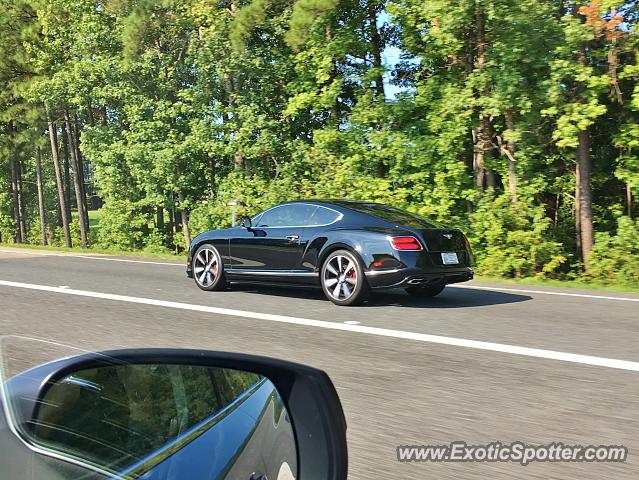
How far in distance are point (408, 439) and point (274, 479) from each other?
224 centimetres

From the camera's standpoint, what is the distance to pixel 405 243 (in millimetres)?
8117

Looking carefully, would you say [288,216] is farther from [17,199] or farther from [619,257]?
[17,199]

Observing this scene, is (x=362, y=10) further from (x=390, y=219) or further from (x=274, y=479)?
(x=274, y=479)

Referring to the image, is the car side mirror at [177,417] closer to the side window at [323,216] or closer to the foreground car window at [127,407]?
the foreground car window at [127,407]

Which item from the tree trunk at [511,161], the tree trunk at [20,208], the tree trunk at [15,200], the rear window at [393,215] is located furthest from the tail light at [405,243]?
the tree trunk at [20,208]

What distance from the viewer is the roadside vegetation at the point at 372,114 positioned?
595 inches

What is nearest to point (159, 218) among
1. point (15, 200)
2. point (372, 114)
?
point (372, 114)

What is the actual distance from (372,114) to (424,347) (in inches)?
537

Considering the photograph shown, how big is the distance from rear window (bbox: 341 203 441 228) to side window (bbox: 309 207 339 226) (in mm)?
247

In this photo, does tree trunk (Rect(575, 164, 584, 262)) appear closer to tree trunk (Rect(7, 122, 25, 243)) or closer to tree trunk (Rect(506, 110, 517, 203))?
tree trunk (Rect(506, 110, 517, 203))

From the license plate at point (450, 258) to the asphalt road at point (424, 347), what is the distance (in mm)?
584

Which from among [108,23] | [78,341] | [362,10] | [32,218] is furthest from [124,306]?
[32,218]

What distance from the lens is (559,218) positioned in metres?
19.5

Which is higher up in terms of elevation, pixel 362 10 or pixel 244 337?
pixel 362 10
